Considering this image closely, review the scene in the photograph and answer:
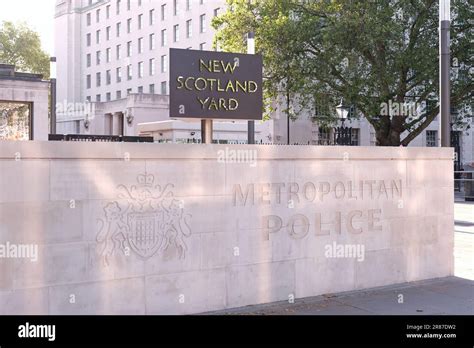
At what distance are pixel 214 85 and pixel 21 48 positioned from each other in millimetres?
62529

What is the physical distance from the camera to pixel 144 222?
25.1ft

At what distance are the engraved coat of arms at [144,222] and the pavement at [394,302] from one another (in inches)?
52.2

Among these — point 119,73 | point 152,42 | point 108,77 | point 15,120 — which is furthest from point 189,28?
point 15,120

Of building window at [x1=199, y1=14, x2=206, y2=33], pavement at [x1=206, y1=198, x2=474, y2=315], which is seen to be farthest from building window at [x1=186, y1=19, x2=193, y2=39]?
pavement at [x1=206, y1=198, x2=474, y2=315]

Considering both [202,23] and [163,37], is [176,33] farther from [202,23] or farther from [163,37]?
[202,23]

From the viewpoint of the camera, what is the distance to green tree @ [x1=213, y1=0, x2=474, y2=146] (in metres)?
29.1

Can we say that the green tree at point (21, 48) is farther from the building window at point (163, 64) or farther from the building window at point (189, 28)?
the building window at point (189, 28)

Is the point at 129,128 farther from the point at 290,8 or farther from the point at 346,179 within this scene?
the point at 346,179

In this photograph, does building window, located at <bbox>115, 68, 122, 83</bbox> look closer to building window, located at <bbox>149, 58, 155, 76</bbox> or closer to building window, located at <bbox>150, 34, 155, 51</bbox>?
building window, located at <bbox>149, 58, 155, 76</bbox>

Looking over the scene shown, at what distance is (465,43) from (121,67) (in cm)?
5686

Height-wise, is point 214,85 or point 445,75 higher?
point 445,75

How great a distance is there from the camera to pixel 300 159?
902 centimetres
